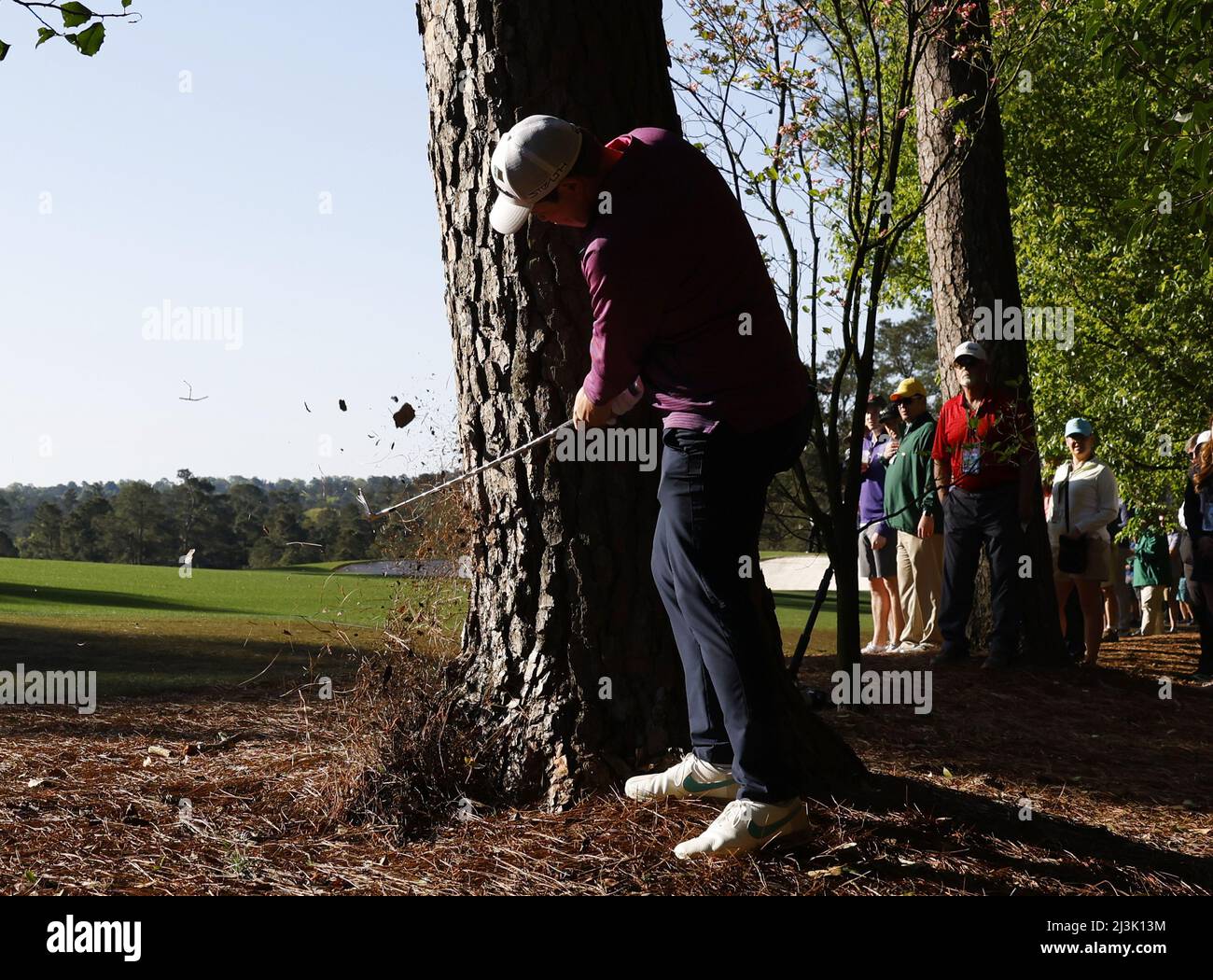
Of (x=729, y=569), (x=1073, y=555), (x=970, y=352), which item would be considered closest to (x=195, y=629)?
(x=970, y=352)

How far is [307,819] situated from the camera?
4.11m

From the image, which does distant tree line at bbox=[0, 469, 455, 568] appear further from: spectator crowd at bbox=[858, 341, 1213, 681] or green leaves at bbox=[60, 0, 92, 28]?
green leaves at bbox=[60, 0, 92, 28]

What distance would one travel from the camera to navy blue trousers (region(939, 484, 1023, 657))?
820 centimetres

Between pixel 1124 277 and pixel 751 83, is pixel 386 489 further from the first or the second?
pixel 1124 277

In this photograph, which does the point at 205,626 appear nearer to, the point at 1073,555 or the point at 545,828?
the point at 1073,555

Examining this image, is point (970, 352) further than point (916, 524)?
No

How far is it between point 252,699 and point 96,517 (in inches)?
1750

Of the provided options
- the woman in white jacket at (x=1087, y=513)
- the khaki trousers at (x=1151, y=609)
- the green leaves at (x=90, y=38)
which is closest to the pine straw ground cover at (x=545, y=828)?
the green leaves at (x=90, y=38)

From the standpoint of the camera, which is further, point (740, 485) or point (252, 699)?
point (252, 699)

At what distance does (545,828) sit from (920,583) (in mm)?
6332

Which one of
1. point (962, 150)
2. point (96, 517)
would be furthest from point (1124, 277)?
point (96, 517)

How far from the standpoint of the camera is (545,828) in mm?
3812

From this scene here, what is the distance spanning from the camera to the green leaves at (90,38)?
4.55 metres

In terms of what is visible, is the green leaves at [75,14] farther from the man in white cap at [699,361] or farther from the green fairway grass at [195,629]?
the green fairway grass at [195,629]
